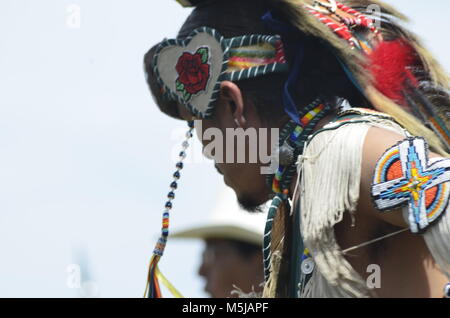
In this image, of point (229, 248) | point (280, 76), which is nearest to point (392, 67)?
point (280, 76)

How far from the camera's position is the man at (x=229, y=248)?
5682mm

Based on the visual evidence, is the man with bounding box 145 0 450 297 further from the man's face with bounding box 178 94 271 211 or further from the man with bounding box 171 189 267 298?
the man with bounding box 171 189 267 298

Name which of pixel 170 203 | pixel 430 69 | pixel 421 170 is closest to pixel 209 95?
pixel 170 203

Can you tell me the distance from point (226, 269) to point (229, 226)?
13.9 inches

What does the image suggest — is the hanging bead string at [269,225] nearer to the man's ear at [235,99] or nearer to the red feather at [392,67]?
the man's ear at [235,99]

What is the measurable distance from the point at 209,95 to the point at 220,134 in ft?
0.42

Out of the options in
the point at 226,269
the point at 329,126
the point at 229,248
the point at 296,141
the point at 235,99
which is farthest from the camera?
the point at 229,248

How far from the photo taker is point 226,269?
5.79 meters

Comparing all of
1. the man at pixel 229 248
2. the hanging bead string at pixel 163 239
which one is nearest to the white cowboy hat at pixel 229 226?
the man at pixel 229 248

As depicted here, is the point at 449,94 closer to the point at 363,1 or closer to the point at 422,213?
the point at 363,1

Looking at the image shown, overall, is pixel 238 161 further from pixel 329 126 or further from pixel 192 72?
pixel 329 126
